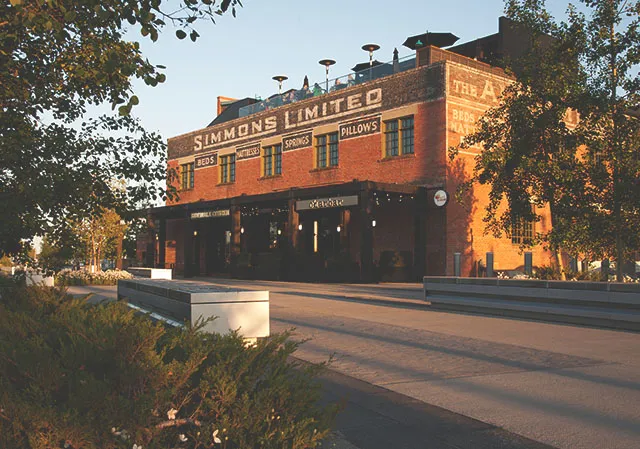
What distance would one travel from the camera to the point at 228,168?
44594 millimetres

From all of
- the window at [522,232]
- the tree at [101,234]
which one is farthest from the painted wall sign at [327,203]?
the tree at [101,234]

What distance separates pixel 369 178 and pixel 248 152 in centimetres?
1183

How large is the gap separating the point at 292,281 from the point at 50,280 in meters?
16.3

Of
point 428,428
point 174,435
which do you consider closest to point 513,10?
point 428,428

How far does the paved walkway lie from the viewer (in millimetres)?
5004

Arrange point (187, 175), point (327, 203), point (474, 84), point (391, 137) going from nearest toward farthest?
1. point (327, 203)
2. point (474, 84)
3. point (391, 137)
4. point (187, 175)

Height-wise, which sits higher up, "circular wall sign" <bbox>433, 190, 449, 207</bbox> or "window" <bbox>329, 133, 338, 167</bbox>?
"window" <bbox>329, 133, 338, 167</bbox>

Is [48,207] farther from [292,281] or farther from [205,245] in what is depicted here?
[205,245]

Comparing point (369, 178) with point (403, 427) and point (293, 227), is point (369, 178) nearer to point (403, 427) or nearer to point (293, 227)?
point (293, 227)

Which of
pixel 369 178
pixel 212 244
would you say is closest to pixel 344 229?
pixel 369 178

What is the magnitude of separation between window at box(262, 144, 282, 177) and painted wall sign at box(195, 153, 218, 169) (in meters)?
5.76

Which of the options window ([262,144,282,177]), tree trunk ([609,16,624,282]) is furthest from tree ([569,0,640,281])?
window ([262,144,282,177])

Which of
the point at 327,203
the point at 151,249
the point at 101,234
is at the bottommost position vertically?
the point at 151,249

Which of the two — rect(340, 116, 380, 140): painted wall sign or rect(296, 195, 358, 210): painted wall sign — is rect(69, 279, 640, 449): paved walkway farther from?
rect(340, 116, 380, 140): painted wall sign
